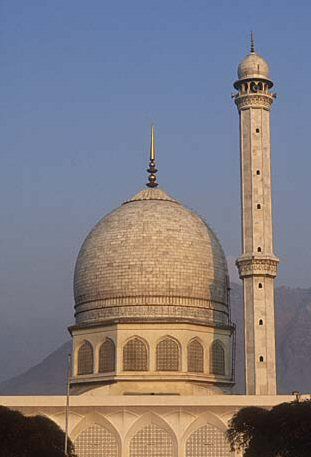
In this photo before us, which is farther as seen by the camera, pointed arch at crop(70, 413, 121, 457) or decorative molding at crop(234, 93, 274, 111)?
decorative molding at crop(234, 93, 274, 111)

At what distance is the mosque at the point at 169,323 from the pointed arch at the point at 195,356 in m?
0.05

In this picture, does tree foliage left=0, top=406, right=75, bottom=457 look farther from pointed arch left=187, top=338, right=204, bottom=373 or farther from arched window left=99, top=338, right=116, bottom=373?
pointed arch left=187, top=338, right=204, bottom=373

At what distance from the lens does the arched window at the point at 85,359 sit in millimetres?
45094

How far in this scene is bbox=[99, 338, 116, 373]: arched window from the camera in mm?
44281

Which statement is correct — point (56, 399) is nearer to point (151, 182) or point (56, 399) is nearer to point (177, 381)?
point (177, 381)

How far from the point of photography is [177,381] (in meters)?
43.5

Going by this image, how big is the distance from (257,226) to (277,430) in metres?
14.0

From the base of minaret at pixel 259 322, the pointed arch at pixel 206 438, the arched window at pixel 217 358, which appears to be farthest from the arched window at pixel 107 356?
the base of minaret at pixel 259 322

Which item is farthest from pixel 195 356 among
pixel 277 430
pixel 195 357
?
pixel 277 430

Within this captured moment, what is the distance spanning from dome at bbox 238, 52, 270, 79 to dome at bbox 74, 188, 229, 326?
728 cm

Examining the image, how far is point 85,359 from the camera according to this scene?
45.4 metres

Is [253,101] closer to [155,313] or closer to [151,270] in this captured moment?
[151,270]

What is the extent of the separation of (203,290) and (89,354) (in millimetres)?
5839

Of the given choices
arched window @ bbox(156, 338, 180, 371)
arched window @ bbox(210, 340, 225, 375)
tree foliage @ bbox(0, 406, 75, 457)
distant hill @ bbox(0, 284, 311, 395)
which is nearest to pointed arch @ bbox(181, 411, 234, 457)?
arched window @ bbox(156, 338, 180, 371)
